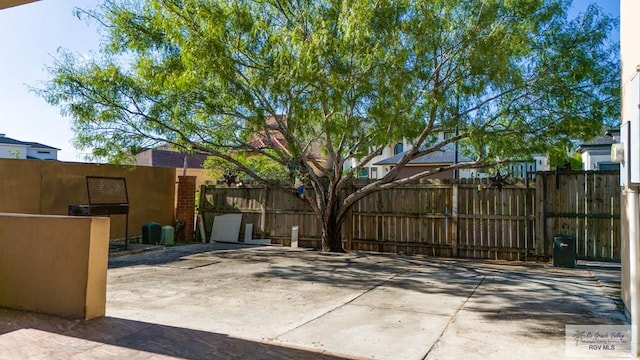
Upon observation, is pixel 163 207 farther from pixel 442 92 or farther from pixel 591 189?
pixel 591 189

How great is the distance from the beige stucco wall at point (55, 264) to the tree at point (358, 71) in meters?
3.45

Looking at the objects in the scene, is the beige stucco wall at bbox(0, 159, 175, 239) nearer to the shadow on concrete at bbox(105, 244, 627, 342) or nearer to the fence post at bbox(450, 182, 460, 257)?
the shadow on concrete at bbox(105, 244, 627, 342)

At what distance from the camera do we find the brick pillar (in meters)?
13.9

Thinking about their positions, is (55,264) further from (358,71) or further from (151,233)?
(151,233)

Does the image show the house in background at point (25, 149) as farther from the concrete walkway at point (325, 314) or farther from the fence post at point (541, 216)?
the fence post at point (541, 216)

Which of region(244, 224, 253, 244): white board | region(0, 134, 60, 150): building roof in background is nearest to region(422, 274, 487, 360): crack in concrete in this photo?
region(244, 224, 253, 244): white board

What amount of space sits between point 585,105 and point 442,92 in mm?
2553

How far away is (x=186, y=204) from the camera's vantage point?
1401 centimetres

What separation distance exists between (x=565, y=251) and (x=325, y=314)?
19.7 feet

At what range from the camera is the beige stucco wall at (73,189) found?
398 inches

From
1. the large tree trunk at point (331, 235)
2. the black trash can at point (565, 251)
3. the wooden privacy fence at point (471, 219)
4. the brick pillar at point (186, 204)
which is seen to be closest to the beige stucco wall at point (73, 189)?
the brick pillar at point (186, 204)

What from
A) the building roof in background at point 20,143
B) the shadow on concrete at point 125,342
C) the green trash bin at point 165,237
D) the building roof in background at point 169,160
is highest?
the building roof in background at point 20,143

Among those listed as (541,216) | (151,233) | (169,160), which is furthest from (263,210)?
(169,160)

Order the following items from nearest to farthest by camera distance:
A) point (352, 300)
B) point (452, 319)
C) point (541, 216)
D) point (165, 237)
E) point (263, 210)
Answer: point (452, 319) < point (352, 300) < point (541, 216) < point (165, 237) < point (263, 210)
